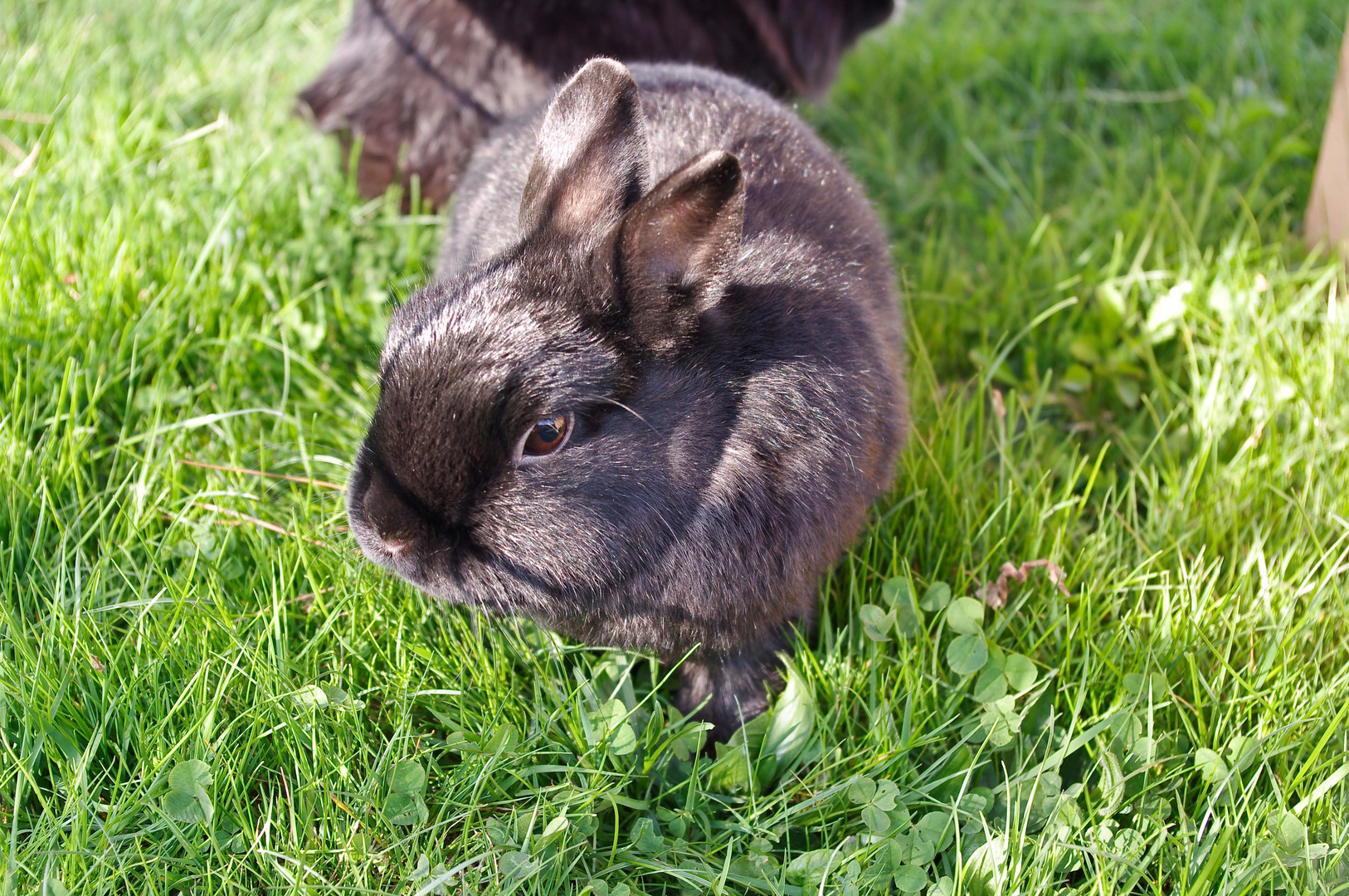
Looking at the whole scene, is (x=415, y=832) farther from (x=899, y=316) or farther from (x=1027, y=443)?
(x=1027, y=443)

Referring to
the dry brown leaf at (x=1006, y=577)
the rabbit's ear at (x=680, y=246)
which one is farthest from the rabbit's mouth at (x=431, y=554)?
the dry brown leaf at (x=1006, y=577)

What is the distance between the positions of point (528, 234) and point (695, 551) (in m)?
0.80

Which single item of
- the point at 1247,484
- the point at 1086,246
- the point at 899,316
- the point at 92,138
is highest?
the point at 92,138

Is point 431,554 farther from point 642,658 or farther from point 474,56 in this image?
point 474,56

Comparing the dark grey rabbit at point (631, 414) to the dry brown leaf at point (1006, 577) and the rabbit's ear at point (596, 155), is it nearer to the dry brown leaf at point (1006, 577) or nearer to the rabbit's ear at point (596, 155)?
the rabbit's ear at point (596, 155)

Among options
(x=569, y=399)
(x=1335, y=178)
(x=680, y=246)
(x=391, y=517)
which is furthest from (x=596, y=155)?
(x=1335, y=178)

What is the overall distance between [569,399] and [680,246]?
0.38m

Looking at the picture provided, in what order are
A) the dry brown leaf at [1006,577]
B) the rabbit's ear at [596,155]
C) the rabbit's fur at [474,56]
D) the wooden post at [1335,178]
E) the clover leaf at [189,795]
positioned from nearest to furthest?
the clover leaf at [189,795] → the rabbit's ear at [596,155] → the dry brown leaf at [1006,577] → the wooden post at [1335,178] → the rabbit's fur at [474,56]

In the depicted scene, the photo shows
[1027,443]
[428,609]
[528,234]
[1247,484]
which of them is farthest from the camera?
[1027,443]

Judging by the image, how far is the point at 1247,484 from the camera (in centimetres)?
311

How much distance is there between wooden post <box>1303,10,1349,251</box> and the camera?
378cm

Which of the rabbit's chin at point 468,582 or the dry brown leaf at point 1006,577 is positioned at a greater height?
the rabbit's chin at point 468,582

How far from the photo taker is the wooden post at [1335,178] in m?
3.78

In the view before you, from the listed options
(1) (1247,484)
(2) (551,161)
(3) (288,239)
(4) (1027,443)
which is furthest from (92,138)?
(1) (1247,484)
